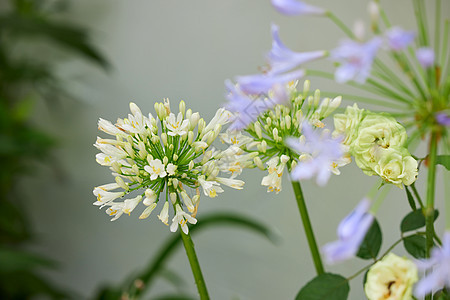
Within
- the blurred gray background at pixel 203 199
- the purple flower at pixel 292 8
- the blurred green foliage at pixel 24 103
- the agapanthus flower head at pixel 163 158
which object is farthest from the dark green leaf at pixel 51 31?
the purple flower at pixel 292 8

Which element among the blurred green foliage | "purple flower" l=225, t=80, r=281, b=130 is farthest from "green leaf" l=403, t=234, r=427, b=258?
the blurred green foliage

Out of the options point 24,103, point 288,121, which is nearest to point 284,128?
point 288,121

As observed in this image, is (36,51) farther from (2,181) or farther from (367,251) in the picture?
(367,251)

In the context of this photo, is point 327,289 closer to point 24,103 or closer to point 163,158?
point 163,158

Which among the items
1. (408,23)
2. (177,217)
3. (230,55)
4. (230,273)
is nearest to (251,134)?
(177,217)

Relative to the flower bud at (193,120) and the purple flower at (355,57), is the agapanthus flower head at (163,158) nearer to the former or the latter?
the flower bud at (193,120)

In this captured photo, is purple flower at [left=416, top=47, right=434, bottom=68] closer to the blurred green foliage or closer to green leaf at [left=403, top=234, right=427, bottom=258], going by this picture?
green leaf at [left=403, top=234, right=427, bottom=258]

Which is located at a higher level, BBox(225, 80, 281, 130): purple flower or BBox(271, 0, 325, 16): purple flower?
BBox(225, 80, 281, 130): purple flower
